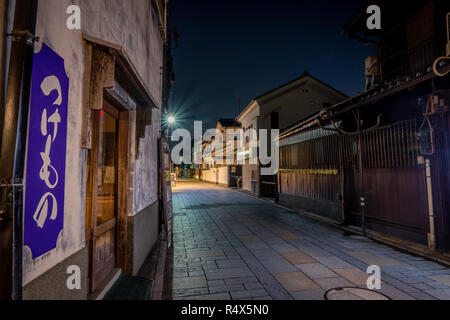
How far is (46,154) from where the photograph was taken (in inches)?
81.7

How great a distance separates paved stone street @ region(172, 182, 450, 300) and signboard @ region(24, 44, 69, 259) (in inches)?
118

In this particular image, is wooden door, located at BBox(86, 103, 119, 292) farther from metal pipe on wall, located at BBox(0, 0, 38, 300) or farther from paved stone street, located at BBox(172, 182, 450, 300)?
metal pipe on wall, located at BBox(0, 0, 38, 300)

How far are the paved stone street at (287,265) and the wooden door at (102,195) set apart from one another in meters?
1.46

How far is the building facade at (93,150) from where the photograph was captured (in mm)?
1851

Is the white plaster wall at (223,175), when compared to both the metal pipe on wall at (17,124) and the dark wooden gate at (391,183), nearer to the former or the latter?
the dark wooden gate at (391,183)

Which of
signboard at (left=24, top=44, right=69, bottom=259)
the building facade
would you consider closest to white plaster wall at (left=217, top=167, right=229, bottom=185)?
the building facade

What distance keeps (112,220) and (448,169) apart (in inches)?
329

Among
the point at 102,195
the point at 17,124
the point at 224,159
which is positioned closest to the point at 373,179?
the point at 102,195

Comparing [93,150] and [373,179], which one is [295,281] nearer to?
[93,150]

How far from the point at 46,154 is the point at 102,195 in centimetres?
266

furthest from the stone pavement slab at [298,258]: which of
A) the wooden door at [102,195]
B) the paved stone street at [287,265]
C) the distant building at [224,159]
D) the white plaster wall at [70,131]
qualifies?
the distant building at [224,159]

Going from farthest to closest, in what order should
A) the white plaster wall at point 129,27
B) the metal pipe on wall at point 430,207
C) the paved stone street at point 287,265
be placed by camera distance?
1. the metal pipe on wall at point 430,207
2. the paved stone street at point 287,265
3. the white plaster wall at point 129,27
